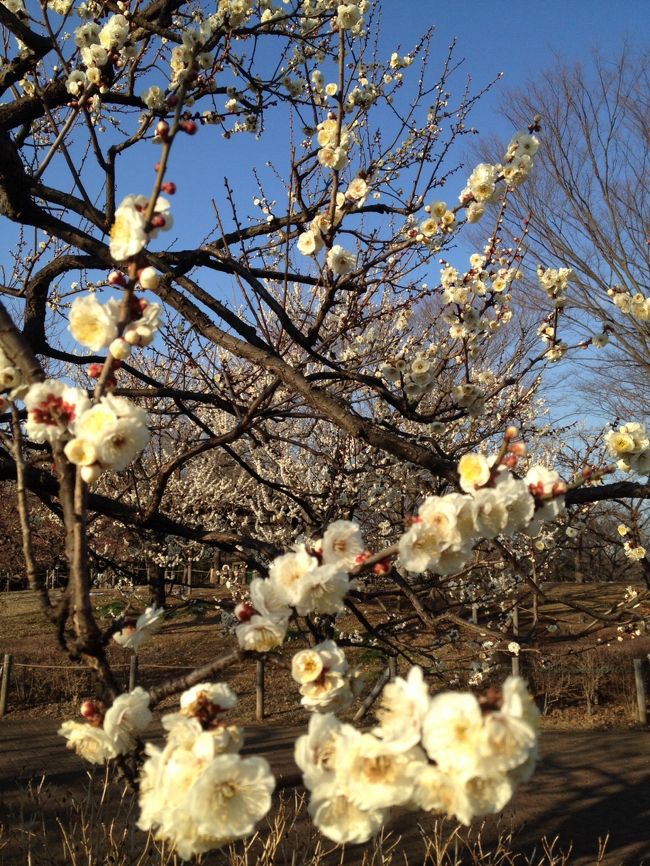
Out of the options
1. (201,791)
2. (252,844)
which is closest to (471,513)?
(201,791)

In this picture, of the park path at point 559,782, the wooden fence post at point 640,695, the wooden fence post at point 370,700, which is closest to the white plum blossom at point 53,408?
the wooden fence post at point 370,700

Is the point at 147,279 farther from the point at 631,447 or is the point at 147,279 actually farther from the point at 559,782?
the point at 559,782

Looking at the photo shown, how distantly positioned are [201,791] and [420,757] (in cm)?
30

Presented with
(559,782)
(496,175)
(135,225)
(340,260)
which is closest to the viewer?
(135,225)

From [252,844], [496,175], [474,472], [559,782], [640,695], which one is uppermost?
[496,175]

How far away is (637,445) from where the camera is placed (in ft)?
6.30

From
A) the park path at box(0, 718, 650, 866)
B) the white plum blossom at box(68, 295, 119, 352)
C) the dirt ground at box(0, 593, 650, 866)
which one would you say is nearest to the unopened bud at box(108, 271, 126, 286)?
the white plum blossom at box(68, 295, 119, 352)

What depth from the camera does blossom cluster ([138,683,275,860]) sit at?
3.05 ft

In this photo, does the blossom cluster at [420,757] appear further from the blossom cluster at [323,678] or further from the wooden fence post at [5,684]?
the wooden fence post at [5,684]

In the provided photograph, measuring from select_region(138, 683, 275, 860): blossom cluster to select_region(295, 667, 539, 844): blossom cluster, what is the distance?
0.25 feet

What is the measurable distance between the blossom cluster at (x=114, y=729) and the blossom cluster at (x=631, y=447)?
1394 millimetres

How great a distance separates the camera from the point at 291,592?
1.18 m

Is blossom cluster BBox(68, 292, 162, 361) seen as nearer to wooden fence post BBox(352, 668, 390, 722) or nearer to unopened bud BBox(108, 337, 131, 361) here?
unopened bud BBox(108, 337, 131, 361)

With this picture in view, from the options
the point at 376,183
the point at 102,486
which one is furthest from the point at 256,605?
the point at 102,486
